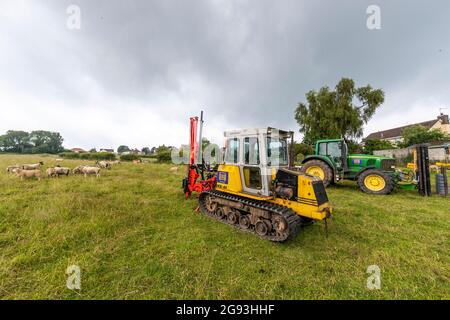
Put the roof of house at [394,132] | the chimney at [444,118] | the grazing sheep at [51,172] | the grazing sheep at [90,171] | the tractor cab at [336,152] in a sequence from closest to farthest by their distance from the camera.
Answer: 1. the tractor cab at [336,152]
2. the grazing sheep at [51,172]
3. the grazing sheep at [90,171]
4. the chimney at [444,118]
5. the roof of house at [394,132]

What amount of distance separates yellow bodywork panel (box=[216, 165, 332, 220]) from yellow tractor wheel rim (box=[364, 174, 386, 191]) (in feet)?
20.3

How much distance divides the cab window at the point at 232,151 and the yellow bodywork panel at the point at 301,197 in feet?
0.63

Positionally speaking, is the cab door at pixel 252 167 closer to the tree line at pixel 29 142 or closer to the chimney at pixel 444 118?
the chimney at pixel 444 118

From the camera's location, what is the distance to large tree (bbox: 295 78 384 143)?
2225 centimetres

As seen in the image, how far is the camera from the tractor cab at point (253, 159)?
4.05 meters

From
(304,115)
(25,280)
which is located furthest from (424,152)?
(304,115)

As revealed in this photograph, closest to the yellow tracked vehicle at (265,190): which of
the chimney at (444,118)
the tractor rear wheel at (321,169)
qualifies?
the tractor rear wheel at (321,169)

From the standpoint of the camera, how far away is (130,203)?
5660mm

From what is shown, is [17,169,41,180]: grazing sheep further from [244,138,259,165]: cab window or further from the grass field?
[244,138,259,165]: cab window

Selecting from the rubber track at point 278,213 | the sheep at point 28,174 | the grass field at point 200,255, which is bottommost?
the grass field at point 200,255

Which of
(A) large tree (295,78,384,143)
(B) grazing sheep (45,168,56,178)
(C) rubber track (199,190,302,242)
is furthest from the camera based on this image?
(A) large tree (295,78,384,143)

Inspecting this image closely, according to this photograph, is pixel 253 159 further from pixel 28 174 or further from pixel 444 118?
pixel 444 118

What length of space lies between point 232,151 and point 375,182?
7.86 m

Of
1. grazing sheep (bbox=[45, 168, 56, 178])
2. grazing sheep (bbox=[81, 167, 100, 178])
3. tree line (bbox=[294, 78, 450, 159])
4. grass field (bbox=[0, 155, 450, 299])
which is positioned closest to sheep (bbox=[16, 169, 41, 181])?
grazing sheep (bbox=[45, 168, 56, 178])
